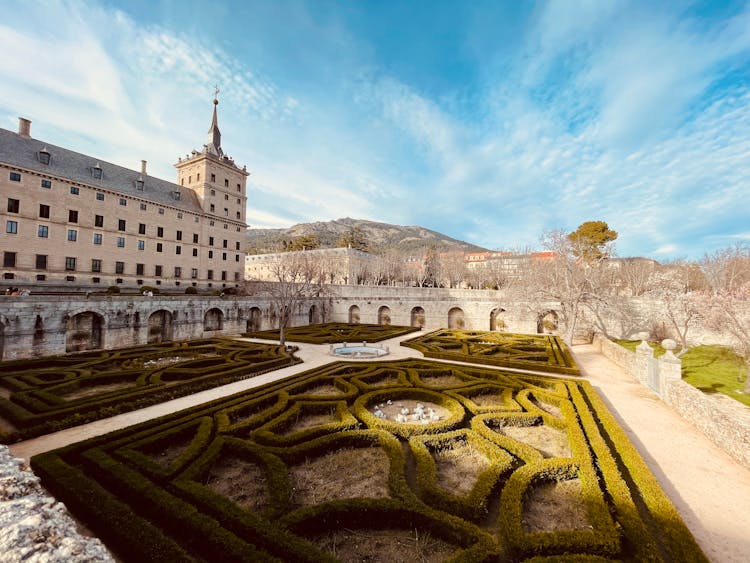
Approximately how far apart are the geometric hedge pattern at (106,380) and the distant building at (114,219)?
1880 centimetres

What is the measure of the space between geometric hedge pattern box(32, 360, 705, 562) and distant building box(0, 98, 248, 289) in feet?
111

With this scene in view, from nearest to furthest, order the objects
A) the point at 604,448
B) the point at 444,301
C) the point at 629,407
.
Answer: the point at 604,448 < the point at 629,407 < the point at 444,301

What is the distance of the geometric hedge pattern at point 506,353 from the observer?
2023 cm

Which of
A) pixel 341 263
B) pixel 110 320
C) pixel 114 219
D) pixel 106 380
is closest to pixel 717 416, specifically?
pixel 106 380

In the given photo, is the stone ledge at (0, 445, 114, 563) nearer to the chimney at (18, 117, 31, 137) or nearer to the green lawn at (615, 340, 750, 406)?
the green lawn at (615, 340, 750, 406)

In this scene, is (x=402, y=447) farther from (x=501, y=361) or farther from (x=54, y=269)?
(x=54, y=269)

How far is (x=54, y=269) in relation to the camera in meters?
32.4

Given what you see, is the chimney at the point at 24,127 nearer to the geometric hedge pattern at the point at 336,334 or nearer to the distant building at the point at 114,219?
the distant building at the point at 114,219

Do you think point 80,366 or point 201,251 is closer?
point 80,366

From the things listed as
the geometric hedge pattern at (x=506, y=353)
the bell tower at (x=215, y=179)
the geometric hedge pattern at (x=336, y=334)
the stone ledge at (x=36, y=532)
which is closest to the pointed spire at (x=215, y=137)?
the bell tower at (x=215, y=179)

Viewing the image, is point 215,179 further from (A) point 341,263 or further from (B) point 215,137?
(A) point 341,263

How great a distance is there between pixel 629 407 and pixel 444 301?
104 feet

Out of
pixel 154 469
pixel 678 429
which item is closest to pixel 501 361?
pixel 678 429

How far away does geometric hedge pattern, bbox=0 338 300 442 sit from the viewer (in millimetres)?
11352
